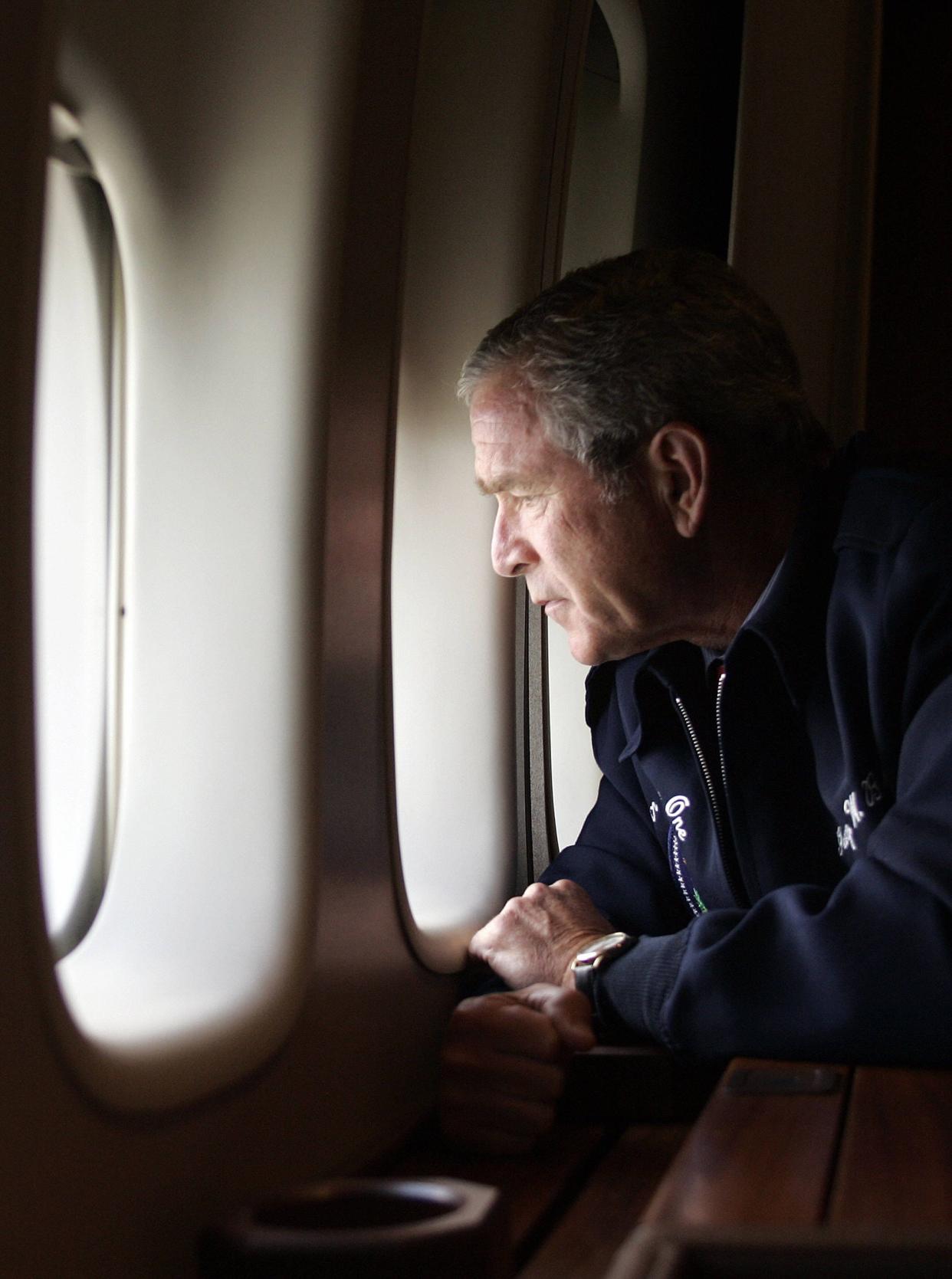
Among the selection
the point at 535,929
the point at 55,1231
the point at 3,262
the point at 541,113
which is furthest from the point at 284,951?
the point at 541,113

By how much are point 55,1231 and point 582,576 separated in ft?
3.46

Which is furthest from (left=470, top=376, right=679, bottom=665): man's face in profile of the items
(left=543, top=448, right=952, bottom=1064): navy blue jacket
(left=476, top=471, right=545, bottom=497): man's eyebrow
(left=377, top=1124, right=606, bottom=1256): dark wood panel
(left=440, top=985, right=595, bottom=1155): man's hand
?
(left=377, top=1124, right=606, bottom=1256): dark wood panel

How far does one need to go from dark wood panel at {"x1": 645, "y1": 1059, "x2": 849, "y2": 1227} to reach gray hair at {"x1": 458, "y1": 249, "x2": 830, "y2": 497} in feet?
2.52

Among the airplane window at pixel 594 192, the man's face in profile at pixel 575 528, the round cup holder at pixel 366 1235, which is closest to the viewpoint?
the round cup holder at pixel 366 1235

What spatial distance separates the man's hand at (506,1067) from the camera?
4.07ft

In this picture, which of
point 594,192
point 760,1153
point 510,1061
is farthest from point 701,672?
point 594,192

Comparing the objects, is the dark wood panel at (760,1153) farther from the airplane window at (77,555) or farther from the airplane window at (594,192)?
the airplane window at (594,192)

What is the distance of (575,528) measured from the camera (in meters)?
1.69

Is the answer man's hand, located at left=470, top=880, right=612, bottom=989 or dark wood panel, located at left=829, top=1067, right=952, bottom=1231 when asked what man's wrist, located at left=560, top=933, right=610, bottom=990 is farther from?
dark wood panel, located at left=829, top=1067, right=952, bottom=1231

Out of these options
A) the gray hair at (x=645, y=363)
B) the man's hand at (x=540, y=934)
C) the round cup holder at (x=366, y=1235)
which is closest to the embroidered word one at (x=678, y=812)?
the man's hand at (x=540, y=934)

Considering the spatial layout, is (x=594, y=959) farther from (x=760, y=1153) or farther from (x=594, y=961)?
(x=760, y=1153)

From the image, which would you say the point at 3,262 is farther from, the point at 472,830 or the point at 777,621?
the point at 472,830

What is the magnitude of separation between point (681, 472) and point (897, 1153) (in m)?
0.93

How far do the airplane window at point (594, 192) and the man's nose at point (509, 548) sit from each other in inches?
26.0
